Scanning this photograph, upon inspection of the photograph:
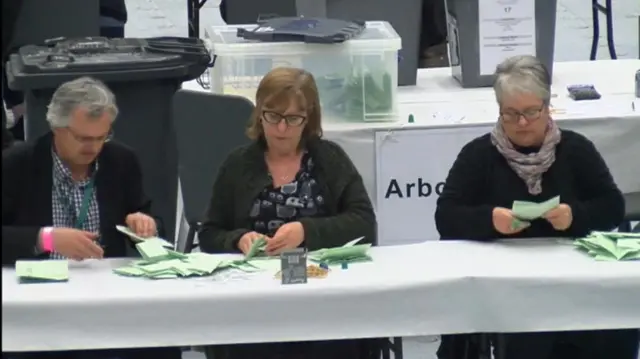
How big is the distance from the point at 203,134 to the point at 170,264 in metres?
1.00

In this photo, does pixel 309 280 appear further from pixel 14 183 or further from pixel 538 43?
pixel 538 43

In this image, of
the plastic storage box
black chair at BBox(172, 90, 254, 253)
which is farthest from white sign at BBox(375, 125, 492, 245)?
black chair at BBox(172, 90, 254, 253)

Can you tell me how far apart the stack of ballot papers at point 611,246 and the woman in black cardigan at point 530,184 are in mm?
91

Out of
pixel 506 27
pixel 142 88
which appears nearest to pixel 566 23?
pixel 506 27

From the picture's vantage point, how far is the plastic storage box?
12.5 ft

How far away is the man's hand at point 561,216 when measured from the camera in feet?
9.47

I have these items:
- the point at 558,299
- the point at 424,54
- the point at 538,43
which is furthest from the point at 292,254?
the point at 424,54

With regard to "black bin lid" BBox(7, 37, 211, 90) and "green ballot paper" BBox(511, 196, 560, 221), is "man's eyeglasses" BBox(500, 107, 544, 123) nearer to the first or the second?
"green ballot paper" BBox(511, 196, 560, 221)

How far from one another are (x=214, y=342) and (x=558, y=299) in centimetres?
77

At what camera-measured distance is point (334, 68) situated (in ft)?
12.6

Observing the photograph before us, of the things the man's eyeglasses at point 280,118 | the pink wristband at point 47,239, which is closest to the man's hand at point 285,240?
the man's eyeglasses at point 280,118

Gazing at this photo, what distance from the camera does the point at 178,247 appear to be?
4000 mm

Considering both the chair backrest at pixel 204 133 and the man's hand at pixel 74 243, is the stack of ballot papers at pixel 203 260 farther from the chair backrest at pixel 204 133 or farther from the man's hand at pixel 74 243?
the chair backrest at pixel 204 133

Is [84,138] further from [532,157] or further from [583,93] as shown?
[583,93]
